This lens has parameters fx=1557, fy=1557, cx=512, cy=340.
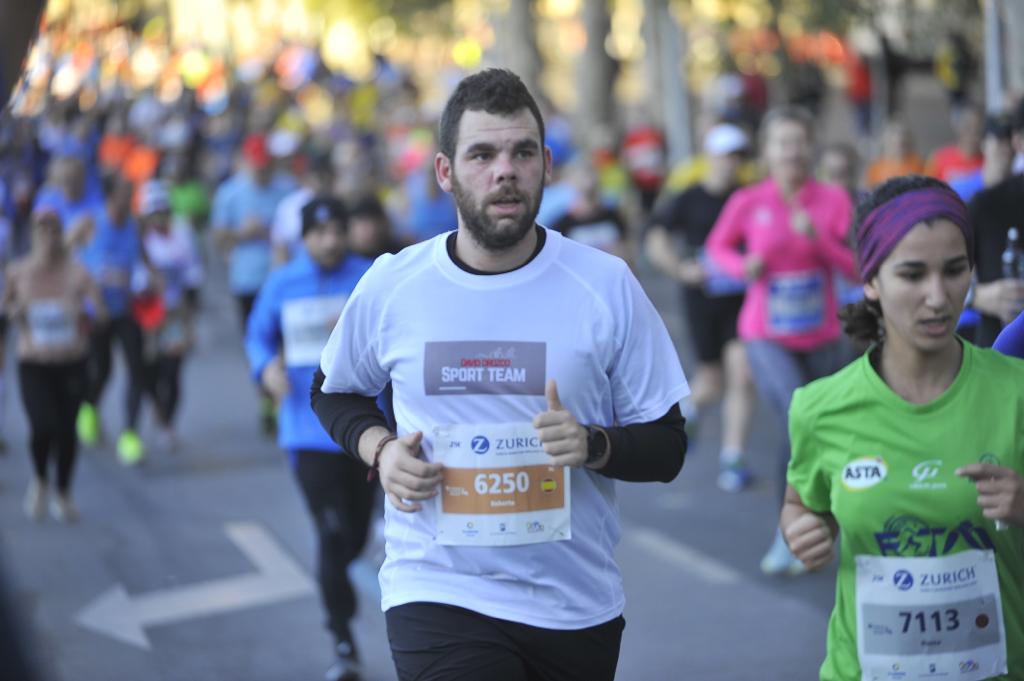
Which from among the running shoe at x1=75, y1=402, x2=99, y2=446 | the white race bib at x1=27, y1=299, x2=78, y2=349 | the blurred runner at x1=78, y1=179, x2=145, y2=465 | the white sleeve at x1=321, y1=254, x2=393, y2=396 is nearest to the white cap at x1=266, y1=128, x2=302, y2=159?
the blurred runner at x1=78, y1=179, x2=145, y2=465

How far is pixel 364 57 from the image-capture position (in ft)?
175

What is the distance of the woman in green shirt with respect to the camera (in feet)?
10.3

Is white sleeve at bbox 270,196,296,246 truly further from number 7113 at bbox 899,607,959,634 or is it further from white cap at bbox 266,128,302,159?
number 7113 at bbox 899,607,959,634

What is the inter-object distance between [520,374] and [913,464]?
0.89 m

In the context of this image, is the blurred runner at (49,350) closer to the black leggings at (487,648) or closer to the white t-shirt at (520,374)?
the white t-shirt at (520,374)

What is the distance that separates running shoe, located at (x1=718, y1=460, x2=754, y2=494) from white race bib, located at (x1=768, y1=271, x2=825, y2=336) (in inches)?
78.7

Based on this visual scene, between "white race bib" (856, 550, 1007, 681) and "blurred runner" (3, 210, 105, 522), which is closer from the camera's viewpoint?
"white race bib" (856, 550, 1007, 681)

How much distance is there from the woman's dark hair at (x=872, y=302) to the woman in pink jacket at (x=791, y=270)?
13.8 ft

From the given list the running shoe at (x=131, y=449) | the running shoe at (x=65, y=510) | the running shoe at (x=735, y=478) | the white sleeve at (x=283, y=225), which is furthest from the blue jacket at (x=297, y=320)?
the running shoe at (x=131, y=449)

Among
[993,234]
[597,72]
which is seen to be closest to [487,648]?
[993,234]

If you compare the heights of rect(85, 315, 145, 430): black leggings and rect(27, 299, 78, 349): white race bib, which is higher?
rect(27, 299, 78, 349): white race bib

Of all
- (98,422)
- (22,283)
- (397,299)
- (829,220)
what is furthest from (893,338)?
(98,422)

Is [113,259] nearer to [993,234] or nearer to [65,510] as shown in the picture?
[65,510]

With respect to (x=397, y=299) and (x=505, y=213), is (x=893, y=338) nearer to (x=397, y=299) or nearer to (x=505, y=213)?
(x=505, y=213)
